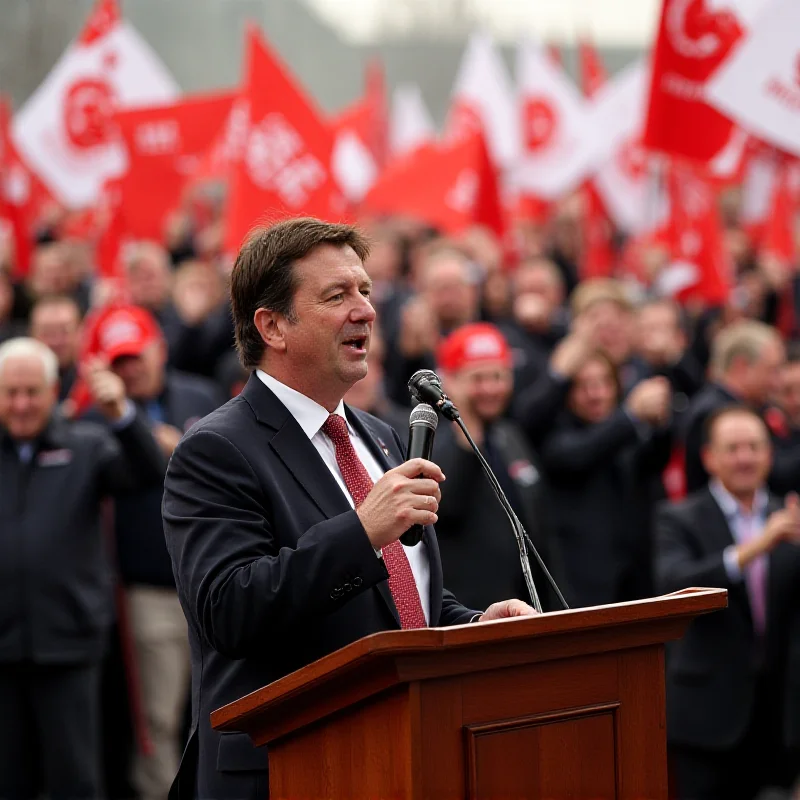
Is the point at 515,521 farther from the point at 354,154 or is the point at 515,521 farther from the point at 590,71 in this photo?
the point at 354,154

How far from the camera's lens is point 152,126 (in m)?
10.2

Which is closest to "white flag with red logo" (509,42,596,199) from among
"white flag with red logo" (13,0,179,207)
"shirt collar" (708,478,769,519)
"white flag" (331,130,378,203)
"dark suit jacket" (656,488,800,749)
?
"white flag" (331,130,378,203)

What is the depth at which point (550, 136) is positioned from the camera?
44.2 ft

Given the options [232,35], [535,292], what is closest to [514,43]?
[232,35]

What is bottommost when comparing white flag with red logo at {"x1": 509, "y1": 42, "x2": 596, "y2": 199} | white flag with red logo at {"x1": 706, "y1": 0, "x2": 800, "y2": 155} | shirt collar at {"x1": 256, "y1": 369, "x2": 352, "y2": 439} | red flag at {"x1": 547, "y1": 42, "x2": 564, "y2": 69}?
shirt collar at {"x1": 256, "y1": 369, "x2": 352, "y2": 439}

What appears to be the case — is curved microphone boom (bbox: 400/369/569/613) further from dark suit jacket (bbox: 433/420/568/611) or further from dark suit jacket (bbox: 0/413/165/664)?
dark suit jacket (bbox: 0/413/165/664)

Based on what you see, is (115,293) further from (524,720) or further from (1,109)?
(524,720)

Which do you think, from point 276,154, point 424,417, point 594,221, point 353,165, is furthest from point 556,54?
point 424,417

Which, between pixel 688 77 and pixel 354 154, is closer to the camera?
pixel 688 77

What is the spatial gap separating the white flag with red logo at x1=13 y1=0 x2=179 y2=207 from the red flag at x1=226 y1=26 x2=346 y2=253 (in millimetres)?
2100

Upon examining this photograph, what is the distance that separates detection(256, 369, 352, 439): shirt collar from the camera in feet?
11.1

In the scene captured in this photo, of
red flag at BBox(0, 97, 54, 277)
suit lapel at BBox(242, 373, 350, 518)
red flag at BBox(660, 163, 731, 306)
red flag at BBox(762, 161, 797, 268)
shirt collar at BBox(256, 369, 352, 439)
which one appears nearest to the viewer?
suit lapel at BBox(242, 373, 350, 518)

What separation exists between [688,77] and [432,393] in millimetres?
5299

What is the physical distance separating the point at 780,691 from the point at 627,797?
3587mm
